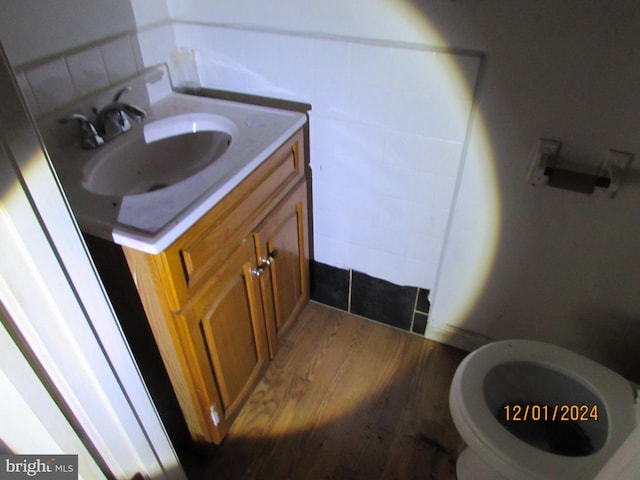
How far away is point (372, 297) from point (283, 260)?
44 cm

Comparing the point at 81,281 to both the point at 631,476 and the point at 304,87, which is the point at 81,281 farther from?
the point at 304,87

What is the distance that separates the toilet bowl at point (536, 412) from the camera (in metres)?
1.01

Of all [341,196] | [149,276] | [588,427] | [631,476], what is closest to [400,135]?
[341,196]

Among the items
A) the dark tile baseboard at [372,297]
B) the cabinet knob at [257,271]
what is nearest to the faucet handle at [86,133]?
the cabinet knob at [257,271]

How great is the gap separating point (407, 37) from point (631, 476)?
1042 millimetres

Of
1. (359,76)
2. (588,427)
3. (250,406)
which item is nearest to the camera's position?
(588,427)

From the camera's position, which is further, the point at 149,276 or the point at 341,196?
the point at 341,196

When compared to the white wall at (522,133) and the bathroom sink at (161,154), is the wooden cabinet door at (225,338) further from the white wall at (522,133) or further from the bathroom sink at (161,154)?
the white wall at (522,133)

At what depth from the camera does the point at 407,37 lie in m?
1.17

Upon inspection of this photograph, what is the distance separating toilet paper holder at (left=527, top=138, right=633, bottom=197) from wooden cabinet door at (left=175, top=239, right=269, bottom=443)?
774mm

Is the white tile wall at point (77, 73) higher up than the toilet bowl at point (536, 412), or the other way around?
the white tile wall at point (77, 73)

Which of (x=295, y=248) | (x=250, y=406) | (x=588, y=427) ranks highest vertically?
(x=295, y=248)

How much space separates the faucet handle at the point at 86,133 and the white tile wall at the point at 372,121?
460 millimetres

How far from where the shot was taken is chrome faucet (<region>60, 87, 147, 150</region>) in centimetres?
111
